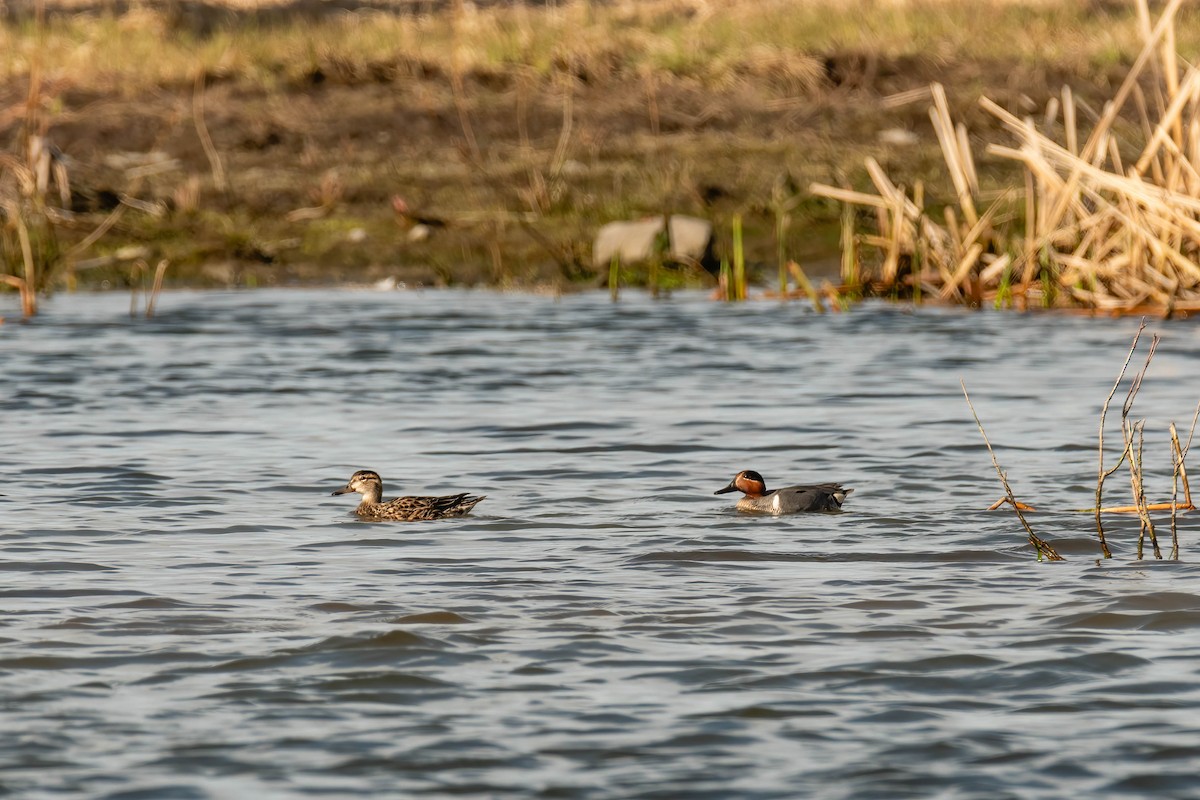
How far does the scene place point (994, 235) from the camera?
16.7m

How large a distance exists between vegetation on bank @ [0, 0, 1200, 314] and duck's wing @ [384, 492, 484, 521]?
9154 millimetres

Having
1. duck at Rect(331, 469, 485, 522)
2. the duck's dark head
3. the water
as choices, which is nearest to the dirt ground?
the water

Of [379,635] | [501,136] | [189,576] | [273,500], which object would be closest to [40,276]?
[501,136]

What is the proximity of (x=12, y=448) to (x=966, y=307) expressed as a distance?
8.80 meters

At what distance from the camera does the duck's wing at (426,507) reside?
8.72m

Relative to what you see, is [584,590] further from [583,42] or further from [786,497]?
[583,42]

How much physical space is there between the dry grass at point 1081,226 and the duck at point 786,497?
5895 millimetres

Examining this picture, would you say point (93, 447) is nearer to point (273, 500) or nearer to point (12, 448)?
point (12, 448)

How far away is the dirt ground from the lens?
19.8 metres

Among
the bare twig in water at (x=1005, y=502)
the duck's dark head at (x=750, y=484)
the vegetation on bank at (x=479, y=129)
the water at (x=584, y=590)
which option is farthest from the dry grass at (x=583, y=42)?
the bare twig in water at (x=1005, y=502)

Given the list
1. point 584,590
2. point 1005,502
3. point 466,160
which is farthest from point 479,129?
point 584,590

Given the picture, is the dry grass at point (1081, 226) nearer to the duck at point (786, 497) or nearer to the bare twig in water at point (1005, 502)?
the bare twig in water at point (1005, 502)

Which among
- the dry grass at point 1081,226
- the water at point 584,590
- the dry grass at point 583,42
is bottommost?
the water at point 584,590

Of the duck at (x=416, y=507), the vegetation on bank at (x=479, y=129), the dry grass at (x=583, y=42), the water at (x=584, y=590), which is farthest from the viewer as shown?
the dry grass at (x=583, y=42)
